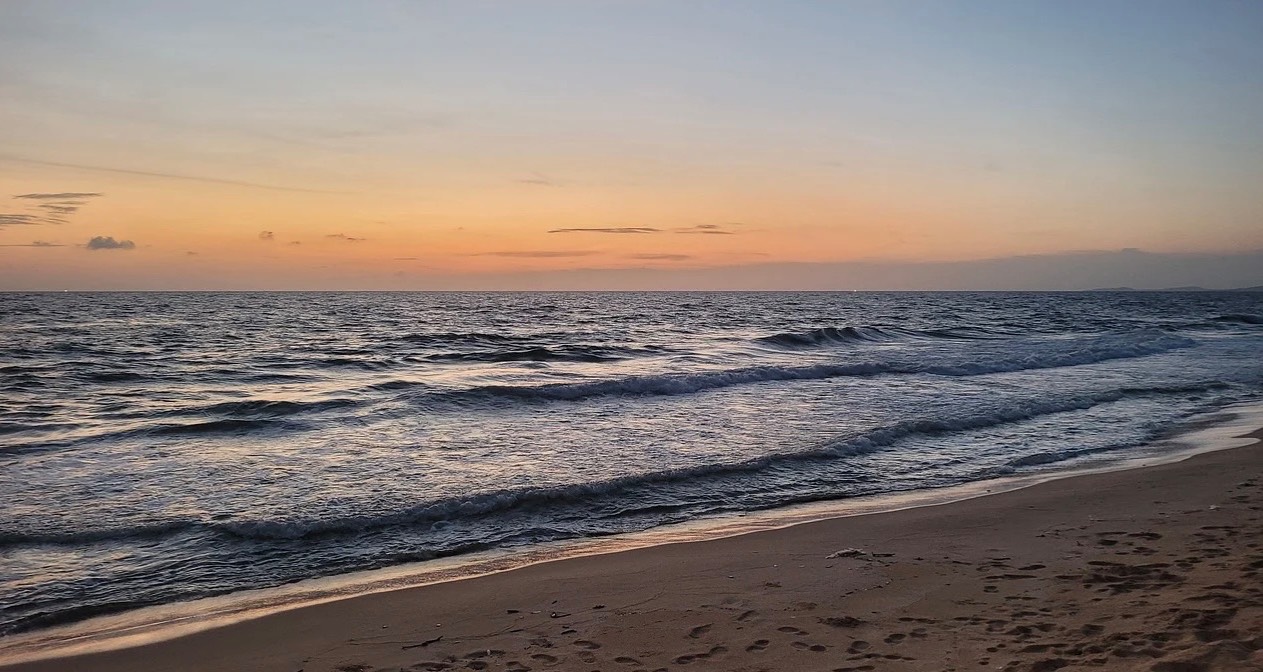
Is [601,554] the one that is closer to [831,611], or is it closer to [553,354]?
[831,611]

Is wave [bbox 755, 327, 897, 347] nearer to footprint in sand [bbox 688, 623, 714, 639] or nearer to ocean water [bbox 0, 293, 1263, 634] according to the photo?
ocean water [bbox 0, 293, 1263, 634]

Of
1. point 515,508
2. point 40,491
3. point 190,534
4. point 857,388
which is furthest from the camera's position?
point 857,388

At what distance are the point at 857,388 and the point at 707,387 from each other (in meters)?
4.04

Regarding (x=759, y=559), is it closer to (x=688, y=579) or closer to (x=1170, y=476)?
(x=688, y=579)

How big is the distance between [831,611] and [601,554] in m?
2.54

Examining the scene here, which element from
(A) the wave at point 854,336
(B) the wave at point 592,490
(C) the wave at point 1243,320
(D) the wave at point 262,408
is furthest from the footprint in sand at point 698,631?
(C) the wave at point 1243,320

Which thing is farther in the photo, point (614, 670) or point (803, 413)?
point (803, 413)

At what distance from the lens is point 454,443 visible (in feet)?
43.4

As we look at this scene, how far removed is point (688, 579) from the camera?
6566 mm

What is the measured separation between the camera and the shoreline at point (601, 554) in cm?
548

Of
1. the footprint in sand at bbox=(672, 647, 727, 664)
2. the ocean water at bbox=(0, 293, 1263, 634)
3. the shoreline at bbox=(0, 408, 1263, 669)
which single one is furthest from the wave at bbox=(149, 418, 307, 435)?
the footprint in sand at bbox=(672, 647, 727, 664)

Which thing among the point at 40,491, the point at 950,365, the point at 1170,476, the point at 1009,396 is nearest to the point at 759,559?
the point at 1170,476

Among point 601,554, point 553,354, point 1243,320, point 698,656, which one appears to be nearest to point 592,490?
point 601,554

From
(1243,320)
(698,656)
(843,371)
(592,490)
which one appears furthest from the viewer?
(1243,320)
